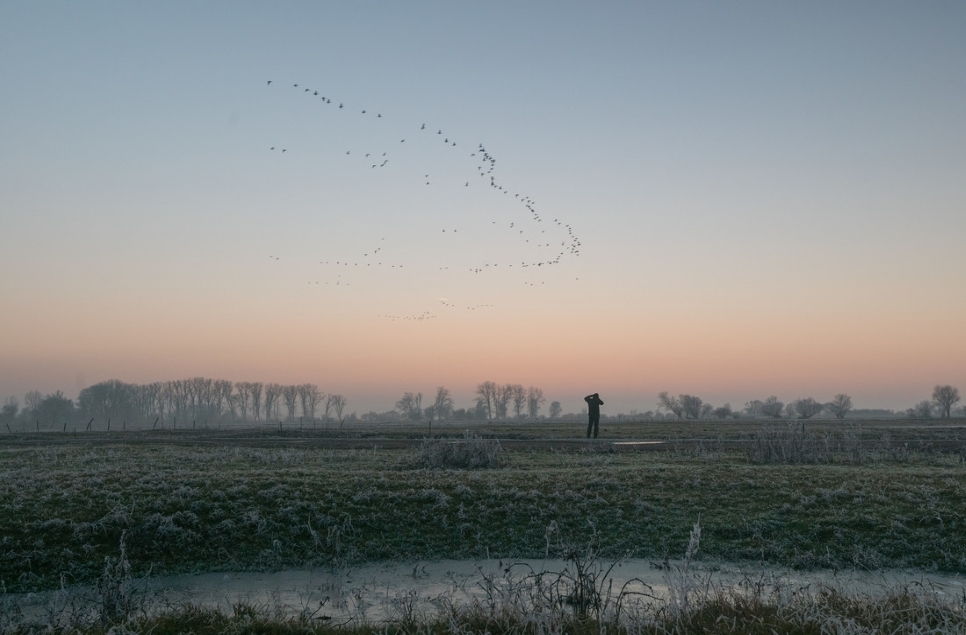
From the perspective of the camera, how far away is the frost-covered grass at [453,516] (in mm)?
16344

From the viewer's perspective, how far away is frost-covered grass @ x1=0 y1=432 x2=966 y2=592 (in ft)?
53.6

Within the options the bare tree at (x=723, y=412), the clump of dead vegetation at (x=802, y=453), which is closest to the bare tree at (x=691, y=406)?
the bare tree at (x=723, y=412)

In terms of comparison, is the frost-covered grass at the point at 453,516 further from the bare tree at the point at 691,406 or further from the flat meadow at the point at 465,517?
the bare tree at the point at 691,406

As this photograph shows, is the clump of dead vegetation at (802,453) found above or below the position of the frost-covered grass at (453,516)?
above

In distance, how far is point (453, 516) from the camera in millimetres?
19078

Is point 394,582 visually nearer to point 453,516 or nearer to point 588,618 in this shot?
point 453,516

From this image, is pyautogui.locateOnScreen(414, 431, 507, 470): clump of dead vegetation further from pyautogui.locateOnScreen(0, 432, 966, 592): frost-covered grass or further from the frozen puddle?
the frozen puddle

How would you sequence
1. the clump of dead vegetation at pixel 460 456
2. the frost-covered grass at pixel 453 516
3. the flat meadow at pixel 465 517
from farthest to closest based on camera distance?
the clump of dead vegetation at pixel 460 456
the frost-covered grass at pixel 453 516
the flat meadow at pixel 465 517

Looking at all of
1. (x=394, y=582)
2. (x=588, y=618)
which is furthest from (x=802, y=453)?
(x=588, y=618)

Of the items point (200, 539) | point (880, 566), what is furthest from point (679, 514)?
point (200, 539)

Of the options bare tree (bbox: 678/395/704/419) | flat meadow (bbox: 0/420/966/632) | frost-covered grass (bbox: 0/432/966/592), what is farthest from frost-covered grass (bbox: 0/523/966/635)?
bare tree (bbox: 678/395/704/419)

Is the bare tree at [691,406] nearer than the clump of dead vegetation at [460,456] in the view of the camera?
No

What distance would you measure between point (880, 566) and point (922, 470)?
12144mm

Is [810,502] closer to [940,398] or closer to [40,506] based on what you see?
[40,506]
